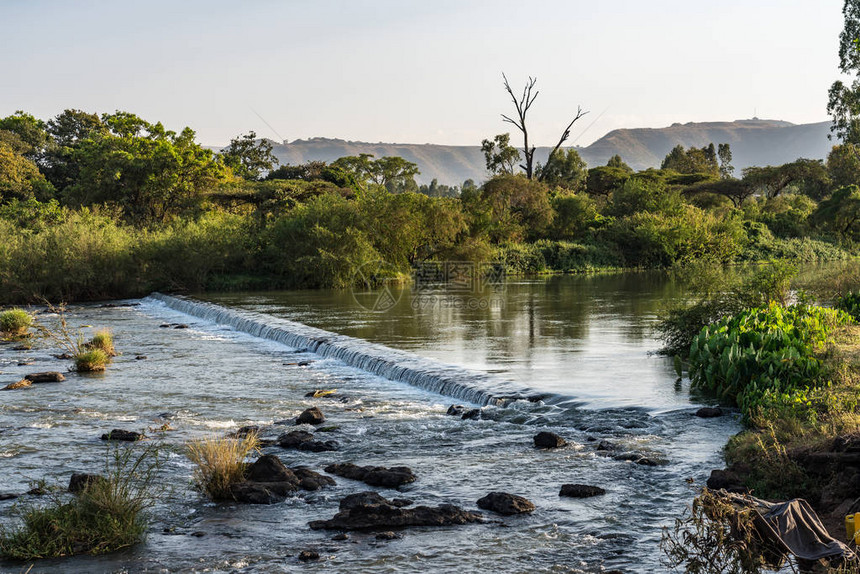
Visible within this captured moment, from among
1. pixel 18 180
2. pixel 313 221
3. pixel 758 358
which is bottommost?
pixel 758 358

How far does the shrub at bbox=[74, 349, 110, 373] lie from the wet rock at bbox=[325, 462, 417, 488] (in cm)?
887

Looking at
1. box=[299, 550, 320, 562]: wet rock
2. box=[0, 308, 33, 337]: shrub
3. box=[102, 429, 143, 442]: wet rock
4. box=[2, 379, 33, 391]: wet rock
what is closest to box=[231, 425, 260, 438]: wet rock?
box=[102, 429, 143, 442]: wet rock

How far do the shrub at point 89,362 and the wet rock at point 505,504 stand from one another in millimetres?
10907

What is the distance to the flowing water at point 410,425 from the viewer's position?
6.82 metres

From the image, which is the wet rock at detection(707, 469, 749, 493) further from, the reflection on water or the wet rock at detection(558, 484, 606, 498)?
the reflection on water

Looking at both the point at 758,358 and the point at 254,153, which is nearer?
the point at 758,358

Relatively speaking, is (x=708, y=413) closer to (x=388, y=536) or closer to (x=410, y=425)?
(x=410, y=425)

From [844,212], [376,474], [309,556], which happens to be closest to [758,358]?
[376,474]

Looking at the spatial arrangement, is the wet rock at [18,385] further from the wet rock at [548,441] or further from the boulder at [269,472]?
the wet rock at [548,441]

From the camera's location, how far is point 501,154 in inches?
2645

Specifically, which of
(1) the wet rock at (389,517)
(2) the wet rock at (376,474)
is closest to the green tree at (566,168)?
(2) the wet rock at (376,474)

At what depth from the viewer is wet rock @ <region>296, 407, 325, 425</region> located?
1132 centimetres

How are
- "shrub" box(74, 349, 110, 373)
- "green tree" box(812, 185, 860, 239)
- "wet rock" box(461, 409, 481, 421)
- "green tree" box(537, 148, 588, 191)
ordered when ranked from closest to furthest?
"wet rock" box(461, 409, 481, 421)
"shrub" box(74, 349, 110, 373)
"green tree" box(812, 185, 860, 239)
"green tree" box(537, 148, 588, 191)

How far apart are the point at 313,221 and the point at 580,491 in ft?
98.2
